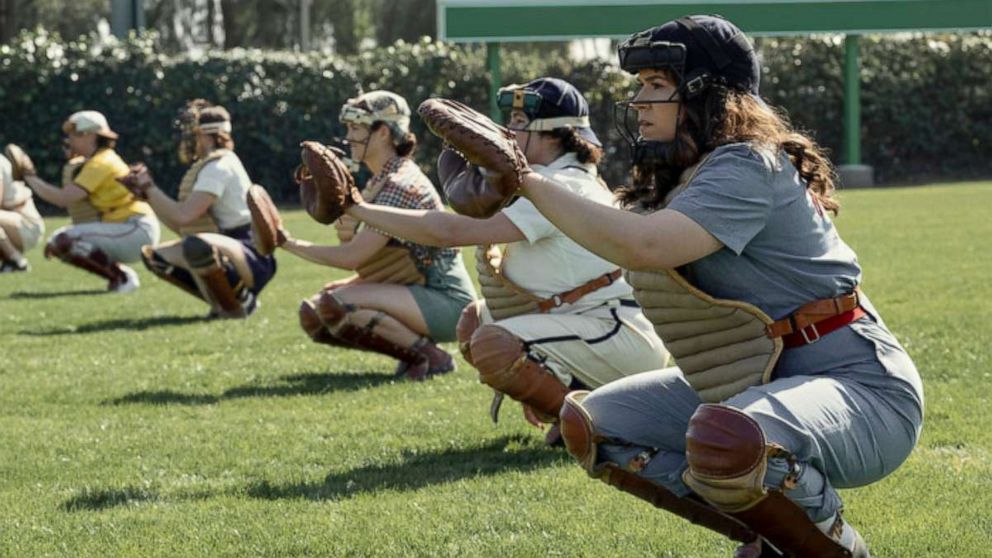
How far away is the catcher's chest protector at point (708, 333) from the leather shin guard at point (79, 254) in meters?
10.3

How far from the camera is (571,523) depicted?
5578mm

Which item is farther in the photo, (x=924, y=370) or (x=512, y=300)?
(x=924, y=370)

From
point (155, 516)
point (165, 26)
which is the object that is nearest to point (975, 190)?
point (155, 516)

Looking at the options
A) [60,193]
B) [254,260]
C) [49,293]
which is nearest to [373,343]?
[254,260]

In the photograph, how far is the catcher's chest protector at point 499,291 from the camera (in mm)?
7047

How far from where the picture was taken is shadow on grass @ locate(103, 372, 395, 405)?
864cm

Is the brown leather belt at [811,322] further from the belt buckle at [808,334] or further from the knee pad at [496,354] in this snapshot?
the knee pad at [496,354]

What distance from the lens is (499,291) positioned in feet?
23.5

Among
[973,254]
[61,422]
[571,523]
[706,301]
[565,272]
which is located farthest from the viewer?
[973,254]

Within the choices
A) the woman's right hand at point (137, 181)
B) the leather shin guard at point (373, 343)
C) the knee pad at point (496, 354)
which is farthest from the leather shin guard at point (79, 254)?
the knee pad at point (496, 354)

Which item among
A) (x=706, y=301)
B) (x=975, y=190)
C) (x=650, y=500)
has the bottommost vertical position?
(x=975, y=190)

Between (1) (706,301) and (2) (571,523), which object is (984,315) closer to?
(2) (571,523)

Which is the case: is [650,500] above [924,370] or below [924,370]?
above

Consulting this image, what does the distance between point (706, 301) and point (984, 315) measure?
6676 millimetres
